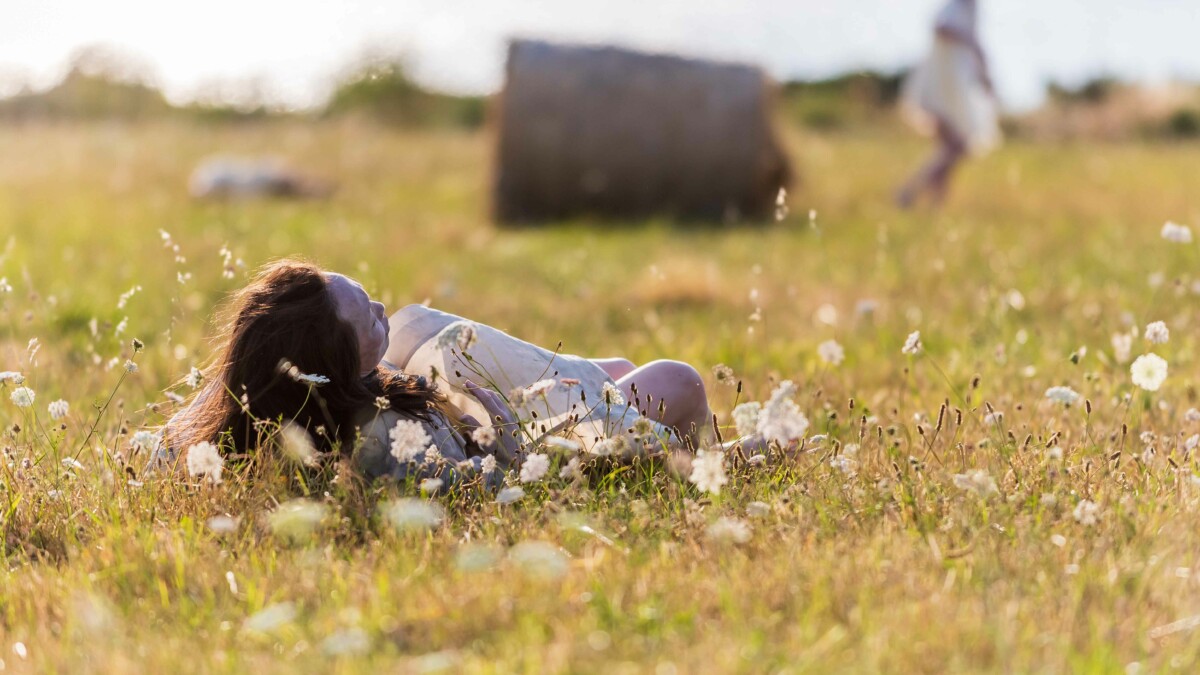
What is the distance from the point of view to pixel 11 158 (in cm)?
1354

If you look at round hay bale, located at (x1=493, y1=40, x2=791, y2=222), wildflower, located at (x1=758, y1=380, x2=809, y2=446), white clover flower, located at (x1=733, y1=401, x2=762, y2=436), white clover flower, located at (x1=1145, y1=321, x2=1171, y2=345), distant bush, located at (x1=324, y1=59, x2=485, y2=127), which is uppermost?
white clover flower, located at (x1=1145, y1=321, x2=1171, y2=345)

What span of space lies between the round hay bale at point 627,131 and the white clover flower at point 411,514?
7.75m

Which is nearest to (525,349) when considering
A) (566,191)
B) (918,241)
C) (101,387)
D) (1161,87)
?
(101,387)

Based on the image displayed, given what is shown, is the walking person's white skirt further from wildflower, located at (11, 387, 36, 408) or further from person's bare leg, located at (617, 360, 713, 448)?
wildflower, located at (11, 387, 36, 408)

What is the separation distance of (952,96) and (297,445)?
8.13 m

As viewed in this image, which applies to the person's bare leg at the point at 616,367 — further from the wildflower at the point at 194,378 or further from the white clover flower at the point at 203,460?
the white clover flower at the point at 203,460

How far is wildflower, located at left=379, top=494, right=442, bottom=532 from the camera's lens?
220 centimetres

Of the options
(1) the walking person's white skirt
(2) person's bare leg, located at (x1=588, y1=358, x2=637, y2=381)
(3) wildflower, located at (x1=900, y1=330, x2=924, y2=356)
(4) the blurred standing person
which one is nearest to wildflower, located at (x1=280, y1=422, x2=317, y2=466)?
(2) person's bare leg, located at (x1=588, y1=358, x2=637, y2=381)

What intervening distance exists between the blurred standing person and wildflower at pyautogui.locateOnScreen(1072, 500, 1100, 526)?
7689 mm

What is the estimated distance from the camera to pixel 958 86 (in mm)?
9719

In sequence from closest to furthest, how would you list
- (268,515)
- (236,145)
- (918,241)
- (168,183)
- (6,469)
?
(268,515) < (6,469) < (918,241) < (168,183) < (236,145)

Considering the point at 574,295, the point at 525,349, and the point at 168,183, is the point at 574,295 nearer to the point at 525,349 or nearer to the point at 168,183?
the point at 525,349

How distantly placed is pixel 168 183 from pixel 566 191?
4270 millimetres

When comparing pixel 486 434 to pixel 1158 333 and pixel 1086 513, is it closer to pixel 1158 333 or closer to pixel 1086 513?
pixel 1086 513
